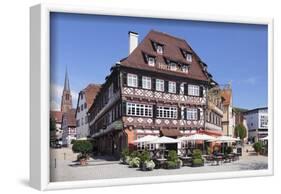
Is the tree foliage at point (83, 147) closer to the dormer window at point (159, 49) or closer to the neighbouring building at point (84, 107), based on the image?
the neighbouring building at point (84, 107)

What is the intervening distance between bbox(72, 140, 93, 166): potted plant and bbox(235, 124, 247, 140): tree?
2889 millimetres

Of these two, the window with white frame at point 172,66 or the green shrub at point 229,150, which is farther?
the green shrub at point 229,150

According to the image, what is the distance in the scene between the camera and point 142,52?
35.8ft

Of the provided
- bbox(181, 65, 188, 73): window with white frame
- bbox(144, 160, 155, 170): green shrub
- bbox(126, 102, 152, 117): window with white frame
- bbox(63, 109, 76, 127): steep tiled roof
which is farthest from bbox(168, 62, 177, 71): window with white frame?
bbox(63, 109, 76, 127): steep tiled roof

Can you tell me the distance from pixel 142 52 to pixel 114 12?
94cm

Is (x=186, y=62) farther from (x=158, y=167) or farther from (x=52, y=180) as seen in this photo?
(x=52, y=180)

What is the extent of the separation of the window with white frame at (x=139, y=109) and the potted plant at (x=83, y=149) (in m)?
0.90

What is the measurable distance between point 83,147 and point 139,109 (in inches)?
46.3

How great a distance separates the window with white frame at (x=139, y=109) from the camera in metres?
10.8

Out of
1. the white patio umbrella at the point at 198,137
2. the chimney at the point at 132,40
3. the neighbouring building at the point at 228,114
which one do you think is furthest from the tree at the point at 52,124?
the neighbouring building at the point at 228,114

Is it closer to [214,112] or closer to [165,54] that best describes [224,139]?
[214,112]

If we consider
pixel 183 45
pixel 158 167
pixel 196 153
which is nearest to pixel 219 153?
pixel 196 153

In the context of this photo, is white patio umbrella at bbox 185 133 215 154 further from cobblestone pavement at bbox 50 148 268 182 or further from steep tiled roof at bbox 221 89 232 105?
steep tiled roof at bbox 221 89 232 105

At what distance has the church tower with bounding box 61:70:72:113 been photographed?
396 inches
